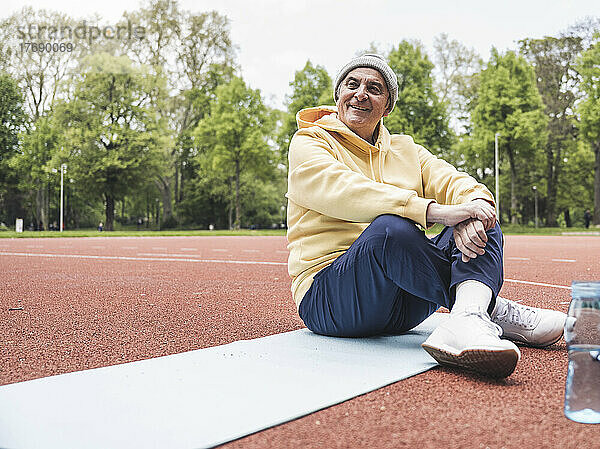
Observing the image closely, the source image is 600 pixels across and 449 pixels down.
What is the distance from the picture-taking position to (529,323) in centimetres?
282

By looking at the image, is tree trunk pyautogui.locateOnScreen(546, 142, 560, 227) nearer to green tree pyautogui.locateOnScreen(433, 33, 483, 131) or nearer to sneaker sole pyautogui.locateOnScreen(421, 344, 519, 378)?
green tree pyautogui.locateOnScreen(433, 33, 483, 131)

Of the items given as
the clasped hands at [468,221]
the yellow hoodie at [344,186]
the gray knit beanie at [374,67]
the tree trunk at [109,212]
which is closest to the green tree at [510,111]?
the tree trunk at [109,212]

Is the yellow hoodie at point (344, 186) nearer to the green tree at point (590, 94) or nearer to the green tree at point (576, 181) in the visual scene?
the green tree at point (590, 94)

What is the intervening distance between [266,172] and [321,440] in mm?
31871

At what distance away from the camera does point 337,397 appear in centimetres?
204

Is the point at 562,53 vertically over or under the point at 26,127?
over

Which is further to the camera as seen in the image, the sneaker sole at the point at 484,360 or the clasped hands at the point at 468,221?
the clasped hands at the point at 468,221

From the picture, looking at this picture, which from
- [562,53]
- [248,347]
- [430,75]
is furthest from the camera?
[562,53]

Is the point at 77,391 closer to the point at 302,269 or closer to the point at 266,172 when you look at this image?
the point at 302,269

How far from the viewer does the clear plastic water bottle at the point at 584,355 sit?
1784 millimetres

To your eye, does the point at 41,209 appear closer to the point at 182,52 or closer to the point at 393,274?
the point at 182,52

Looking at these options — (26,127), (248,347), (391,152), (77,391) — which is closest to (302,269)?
(248,347)

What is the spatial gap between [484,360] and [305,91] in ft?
103

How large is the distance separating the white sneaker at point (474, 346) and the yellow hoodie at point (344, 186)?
0.43 m
